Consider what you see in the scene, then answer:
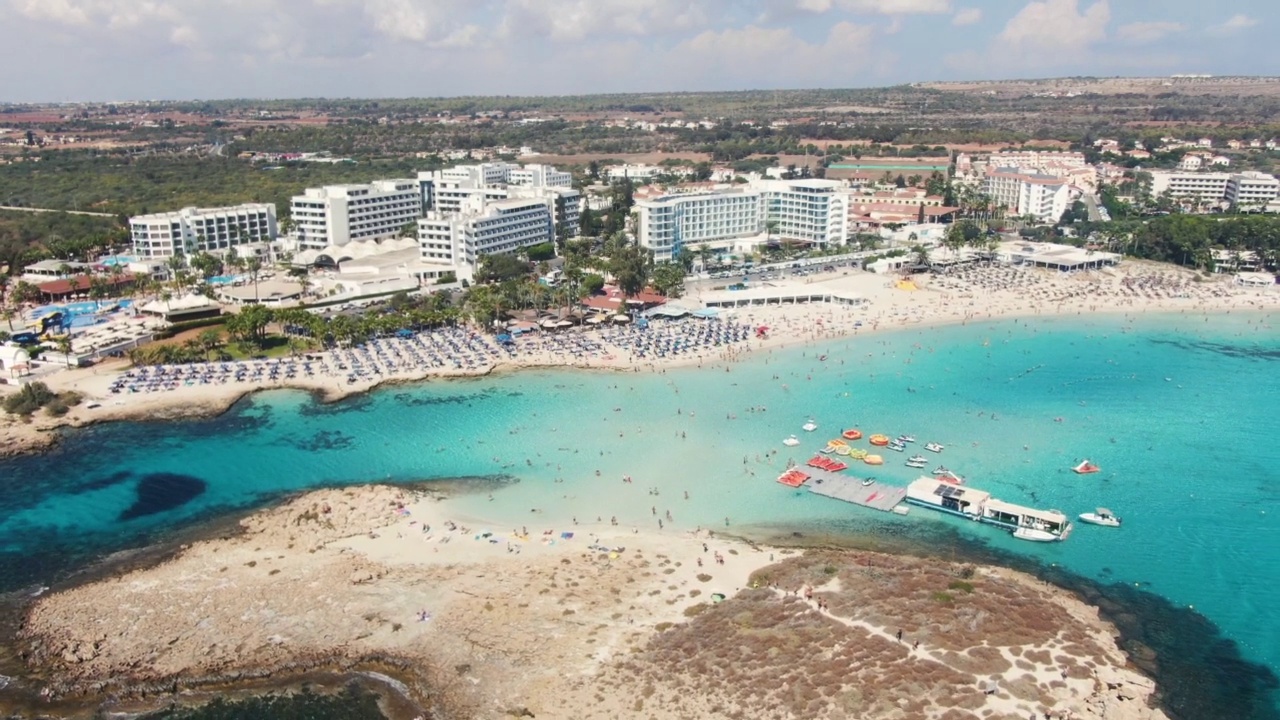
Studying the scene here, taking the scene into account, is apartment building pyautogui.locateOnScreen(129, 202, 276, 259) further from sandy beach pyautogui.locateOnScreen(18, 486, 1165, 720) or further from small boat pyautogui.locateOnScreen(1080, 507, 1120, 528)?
small boat pyautogui.locateOnScreen(1080, 507, 1120, 528)

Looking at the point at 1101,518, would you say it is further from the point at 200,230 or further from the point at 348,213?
the point at 200,230

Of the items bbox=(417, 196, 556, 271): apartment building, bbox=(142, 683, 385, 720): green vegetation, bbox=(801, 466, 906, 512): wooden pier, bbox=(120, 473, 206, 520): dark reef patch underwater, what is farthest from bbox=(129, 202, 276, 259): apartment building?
bbox=(142, 683, 385, 720): green vegetation

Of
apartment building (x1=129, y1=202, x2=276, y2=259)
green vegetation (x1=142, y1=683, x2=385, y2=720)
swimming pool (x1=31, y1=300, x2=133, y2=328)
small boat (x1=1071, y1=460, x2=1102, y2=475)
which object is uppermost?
apartment building (x1=129, y1=202, x2=276, y2=259)

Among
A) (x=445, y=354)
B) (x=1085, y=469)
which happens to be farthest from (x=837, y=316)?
(x=445, y=354)

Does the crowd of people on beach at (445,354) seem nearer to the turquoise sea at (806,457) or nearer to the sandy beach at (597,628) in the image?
the turquoise sea at (806,457)

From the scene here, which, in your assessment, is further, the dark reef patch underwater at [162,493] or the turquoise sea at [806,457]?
the dark reef patch underwater at [162,493]

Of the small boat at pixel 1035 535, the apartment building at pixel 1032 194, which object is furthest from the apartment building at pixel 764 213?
the small boat at pixel 1035 535

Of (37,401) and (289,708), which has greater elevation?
(37,401)
